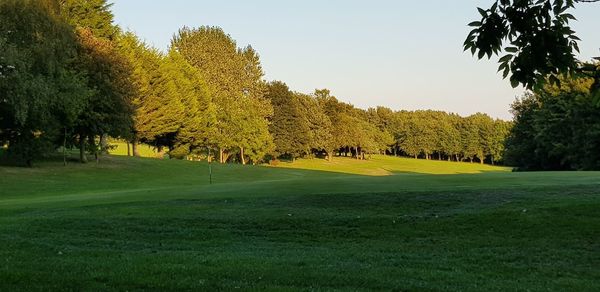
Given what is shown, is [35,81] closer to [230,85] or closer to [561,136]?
[230,85]

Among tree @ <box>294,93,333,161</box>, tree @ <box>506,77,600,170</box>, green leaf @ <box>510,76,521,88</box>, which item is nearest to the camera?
green leaf @ <box>510,76,521,88</box>

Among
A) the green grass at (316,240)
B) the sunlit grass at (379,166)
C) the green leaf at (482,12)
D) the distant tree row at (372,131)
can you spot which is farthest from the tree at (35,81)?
the sunlit grass at (379,166)

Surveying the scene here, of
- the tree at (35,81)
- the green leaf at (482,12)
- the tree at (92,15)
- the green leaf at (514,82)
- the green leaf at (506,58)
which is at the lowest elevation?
the green leaf at (514,82)

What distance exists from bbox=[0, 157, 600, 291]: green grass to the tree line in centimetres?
1826

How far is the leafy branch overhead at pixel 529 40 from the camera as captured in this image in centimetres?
546

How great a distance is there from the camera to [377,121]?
158000mm

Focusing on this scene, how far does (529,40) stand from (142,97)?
60020 millimetres

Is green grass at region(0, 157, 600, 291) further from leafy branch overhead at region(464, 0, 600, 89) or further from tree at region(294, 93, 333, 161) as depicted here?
tree at region(294, 93, 333, 161)

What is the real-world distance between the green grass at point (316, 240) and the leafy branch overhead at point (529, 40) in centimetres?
354

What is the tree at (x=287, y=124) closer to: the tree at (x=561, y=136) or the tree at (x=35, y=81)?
the tree at (x=561, y=136)

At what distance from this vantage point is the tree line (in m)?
36.3

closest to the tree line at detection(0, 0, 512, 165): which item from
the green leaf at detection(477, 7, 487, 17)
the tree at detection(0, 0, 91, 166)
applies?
the tree at detection(0, 0, 91, 166)

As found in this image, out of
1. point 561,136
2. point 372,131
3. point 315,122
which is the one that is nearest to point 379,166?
point 315,122

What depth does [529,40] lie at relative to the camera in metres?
5.53
